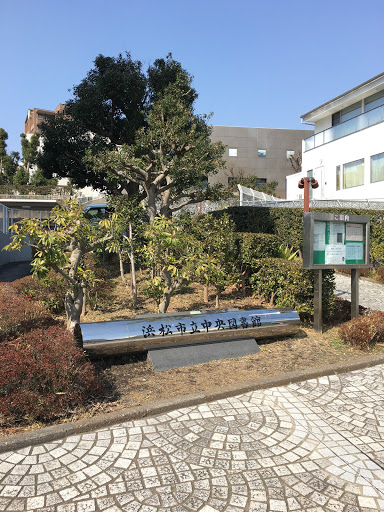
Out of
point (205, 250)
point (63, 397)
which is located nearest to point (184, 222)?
point (205, 250)

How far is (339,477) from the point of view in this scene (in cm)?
284

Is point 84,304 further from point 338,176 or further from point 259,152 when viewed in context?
point 259,152

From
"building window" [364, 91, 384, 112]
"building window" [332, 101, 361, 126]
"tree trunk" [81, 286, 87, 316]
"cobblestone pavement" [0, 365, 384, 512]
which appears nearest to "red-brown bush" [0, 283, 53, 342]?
"tree trunk" [81, 286, 87, 316]

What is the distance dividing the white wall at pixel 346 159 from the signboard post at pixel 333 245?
1333 centimetres

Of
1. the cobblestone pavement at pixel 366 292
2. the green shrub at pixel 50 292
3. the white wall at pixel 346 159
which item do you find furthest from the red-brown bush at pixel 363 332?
the white wall at pixel 346 159

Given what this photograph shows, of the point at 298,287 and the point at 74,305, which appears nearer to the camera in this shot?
the point at 74,305

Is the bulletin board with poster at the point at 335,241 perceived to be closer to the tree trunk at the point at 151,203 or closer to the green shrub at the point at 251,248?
the green shrub at the point at 251,248

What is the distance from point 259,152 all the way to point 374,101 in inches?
1059

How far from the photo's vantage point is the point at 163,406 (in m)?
3.80

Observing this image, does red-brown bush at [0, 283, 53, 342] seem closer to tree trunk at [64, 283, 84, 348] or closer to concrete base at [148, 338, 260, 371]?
tree trunk at [64, 283, 84, 348]

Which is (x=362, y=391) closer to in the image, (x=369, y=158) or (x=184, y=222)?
(x=184, y=222)

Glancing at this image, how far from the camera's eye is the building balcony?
1820cm

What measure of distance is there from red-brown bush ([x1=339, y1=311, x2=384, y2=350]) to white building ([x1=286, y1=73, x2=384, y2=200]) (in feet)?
46.0

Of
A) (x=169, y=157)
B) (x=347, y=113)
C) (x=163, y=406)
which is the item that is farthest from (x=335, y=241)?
(x=347, y=113)
